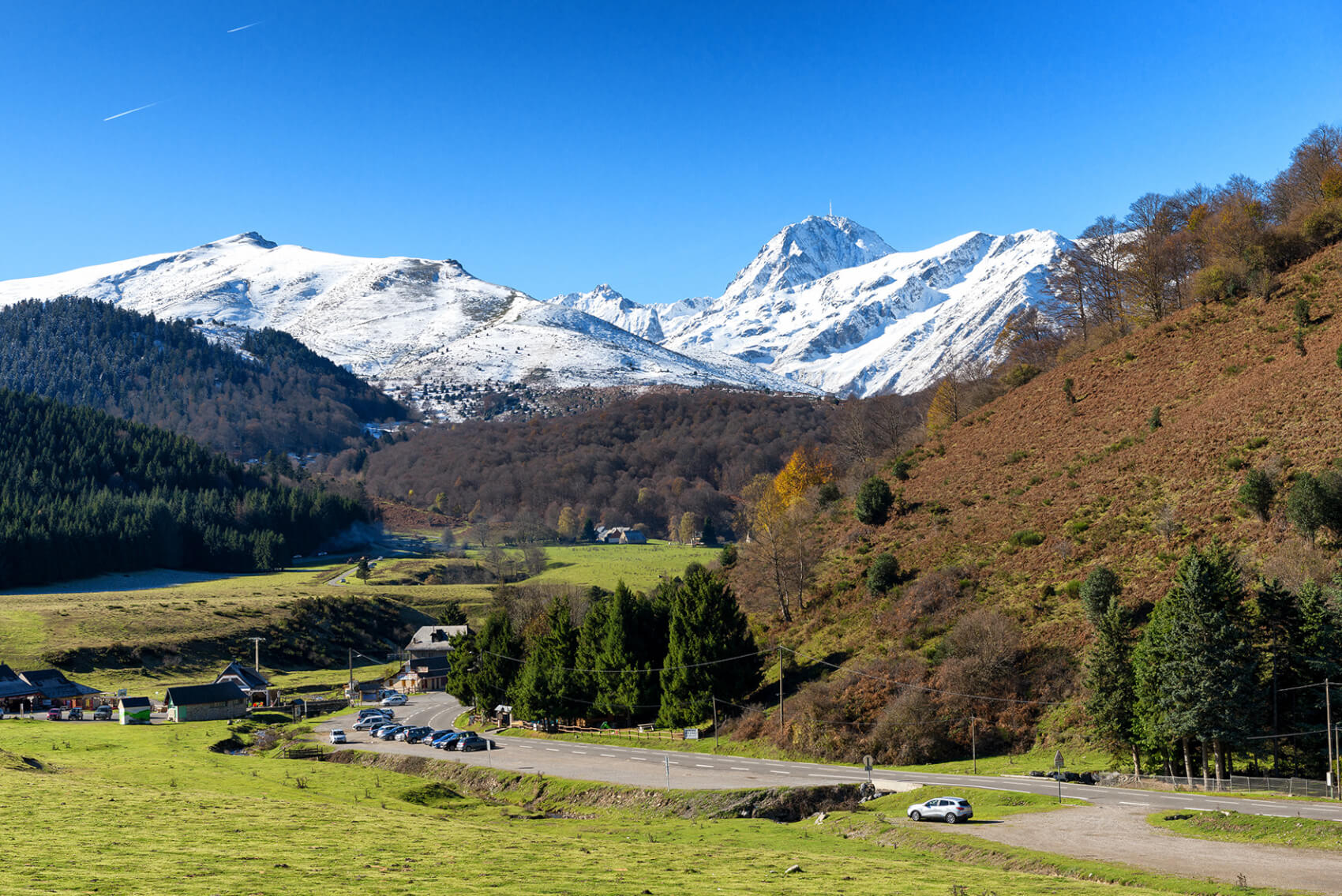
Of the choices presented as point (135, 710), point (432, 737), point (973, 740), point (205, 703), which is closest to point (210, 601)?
point (205, 703)

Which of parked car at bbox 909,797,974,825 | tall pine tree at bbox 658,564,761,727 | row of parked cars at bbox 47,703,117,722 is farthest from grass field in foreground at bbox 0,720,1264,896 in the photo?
row of parked cars at bbox 47,703,117,722

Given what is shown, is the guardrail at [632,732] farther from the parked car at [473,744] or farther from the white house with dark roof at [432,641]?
the white house with dark roof at [432,641]

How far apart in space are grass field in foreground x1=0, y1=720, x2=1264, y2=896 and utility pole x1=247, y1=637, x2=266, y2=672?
5130 centimetres

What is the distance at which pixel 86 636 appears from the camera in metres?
101

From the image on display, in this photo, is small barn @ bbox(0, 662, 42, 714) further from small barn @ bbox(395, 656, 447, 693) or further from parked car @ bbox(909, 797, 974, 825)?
parked car @ bbox(909, 797, 974, 825)

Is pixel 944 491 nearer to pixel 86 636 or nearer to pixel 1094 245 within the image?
pixel 1094 245

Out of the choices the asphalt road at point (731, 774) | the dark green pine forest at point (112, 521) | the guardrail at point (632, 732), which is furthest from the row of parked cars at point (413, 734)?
the dark green pine forest at point (112, 521)

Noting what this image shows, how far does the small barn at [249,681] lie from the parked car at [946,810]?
6699 centimetres

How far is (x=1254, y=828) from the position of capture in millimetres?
32875

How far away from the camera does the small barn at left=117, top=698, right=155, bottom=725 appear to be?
76.4 metres

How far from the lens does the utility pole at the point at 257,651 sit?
9912 cm

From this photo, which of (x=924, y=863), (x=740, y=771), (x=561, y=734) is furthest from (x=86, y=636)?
(x=924, y=863)

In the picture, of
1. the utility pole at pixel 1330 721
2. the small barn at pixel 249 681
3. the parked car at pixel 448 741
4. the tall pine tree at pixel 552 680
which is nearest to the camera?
the utility pole at pixel 1330 721

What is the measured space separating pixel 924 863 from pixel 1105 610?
85.6 feet
